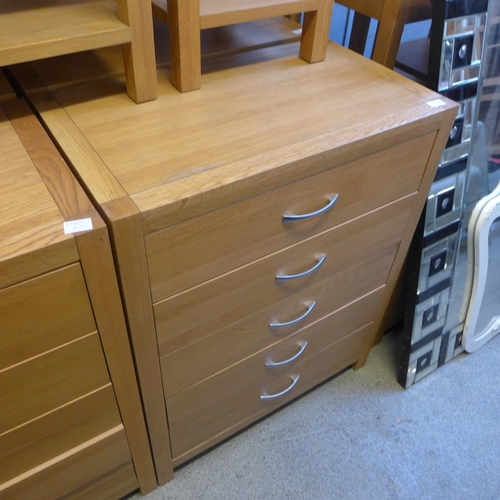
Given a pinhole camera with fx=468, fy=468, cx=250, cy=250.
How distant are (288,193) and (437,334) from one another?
2.65ft

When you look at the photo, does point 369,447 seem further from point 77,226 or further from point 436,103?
point 77,226

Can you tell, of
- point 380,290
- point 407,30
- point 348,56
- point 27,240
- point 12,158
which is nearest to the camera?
point 27,240

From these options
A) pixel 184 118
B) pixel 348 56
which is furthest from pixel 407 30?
pixel 184 118

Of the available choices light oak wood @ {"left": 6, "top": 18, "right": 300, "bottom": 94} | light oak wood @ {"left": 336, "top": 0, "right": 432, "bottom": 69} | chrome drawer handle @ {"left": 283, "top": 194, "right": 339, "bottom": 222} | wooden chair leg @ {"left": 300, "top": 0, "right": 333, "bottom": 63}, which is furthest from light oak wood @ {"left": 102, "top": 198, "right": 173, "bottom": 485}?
light oak wood @ {"left": 336, "top": 0, "right": 432, "bottom": 69}

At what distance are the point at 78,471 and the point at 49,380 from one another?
0.29 meters

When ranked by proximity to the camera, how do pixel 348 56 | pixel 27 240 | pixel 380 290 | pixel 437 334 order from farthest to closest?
pixel 437 334 → pixel 380 290 → pixel 348 56 → pixel 27 240

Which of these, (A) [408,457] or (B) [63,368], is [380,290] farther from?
(B) [63,368]

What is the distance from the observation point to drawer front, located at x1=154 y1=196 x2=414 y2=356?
2.49 ft

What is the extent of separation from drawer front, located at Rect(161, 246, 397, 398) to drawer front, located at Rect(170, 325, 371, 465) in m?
0.16

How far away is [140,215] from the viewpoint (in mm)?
590

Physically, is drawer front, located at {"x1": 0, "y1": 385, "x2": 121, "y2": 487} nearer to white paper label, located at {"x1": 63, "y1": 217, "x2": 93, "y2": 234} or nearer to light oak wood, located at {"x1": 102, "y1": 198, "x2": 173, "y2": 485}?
light oak wood, located at {"x1": 102, "y1": 198, "x2": 173, "y2": 485}

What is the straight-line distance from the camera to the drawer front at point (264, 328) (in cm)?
85

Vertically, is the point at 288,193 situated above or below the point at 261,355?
above

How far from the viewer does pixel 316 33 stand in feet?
2.92
